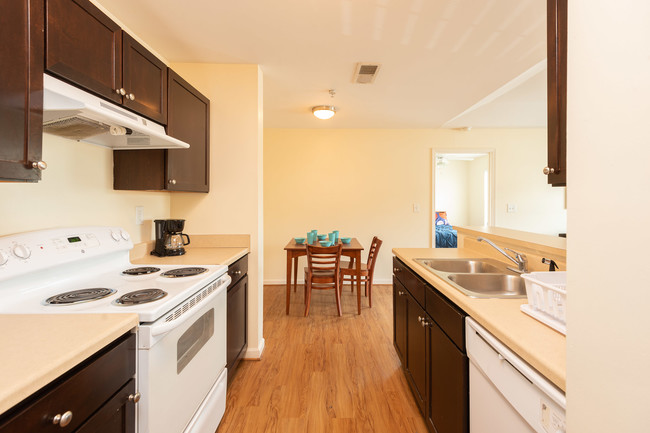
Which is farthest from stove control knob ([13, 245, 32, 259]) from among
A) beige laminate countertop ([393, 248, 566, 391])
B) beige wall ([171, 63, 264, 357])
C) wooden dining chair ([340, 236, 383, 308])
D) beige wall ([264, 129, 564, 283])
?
beige wall ([264, 129, 564, 283])

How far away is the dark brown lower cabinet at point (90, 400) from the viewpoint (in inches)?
24.1

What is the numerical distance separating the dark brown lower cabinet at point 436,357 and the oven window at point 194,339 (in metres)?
1.11

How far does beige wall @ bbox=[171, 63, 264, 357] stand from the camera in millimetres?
2348

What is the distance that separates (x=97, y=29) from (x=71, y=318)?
123cm

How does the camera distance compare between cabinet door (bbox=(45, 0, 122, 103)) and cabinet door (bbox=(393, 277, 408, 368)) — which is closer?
cabinet door (bbox=(45, 0, 122, 103))

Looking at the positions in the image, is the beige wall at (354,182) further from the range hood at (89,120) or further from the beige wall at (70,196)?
the range hood at (89,120)

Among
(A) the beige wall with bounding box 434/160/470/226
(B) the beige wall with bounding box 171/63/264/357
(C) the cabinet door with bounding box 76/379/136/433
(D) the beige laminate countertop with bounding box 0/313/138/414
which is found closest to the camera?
(D) the beige laminate countertop with bounding box 0/313/138/414

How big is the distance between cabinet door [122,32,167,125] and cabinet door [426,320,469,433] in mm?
1874

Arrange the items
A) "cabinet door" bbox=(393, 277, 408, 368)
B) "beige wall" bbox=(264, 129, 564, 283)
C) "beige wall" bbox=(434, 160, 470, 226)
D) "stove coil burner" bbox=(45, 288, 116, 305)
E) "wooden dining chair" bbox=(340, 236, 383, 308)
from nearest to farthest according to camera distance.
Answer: "stove coil burner" bbox=(45, 288, 116, 305), "cabinet door" bbox=(393, 277, 408, 368), "wooden dining chair" bbox=(340, 236, 383, 308), "beige wall" bbox=(264, 129, 564, 283), "beige wall" bbox=(434, 160, 470, 226)

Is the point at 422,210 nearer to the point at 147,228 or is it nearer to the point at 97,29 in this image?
the point at 147,228

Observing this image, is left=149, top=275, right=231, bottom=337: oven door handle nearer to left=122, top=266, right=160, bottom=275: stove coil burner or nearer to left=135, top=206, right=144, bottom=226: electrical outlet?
left=122, top=266, right=160, bottom=275: stove coil burner

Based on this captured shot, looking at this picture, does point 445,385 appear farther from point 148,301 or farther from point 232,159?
point 232,159

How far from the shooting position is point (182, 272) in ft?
5.04

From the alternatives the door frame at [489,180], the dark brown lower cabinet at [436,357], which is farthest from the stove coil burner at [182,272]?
the door frame at [489,180]
